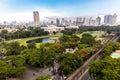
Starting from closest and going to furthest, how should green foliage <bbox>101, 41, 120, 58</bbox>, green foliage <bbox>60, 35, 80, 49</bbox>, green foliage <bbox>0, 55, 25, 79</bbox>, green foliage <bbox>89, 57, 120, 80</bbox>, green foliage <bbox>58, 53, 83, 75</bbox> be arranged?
green foliage <bbox>89, 57, 120, 80</bbox>, green foliage <bbox>0, 55, 25, 79</bbox>, green foliage <bbox>58, 53, 83, 75</bbox>, green foliage <bbox>101, 41, 120, 58</bbox>, green foliage <bbox>60, 35, 80, 49</bbox>

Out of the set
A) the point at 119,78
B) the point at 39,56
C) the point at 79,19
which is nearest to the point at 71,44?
the point at 39,56

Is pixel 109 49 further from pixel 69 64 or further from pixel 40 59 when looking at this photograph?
pixel 40 59

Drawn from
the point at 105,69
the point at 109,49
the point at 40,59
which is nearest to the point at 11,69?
the point at 40,59

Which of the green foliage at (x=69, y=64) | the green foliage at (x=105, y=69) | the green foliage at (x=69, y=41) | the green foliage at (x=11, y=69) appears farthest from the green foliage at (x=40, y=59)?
the green foliage at (x=69, y=41)

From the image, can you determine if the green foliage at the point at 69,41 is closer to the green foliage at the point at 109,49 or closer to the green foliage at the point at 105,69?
the green foliage at the point at 109,49

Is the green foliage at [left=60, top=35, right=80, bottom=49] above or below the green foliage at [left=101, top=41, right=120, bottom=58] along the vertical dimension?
below

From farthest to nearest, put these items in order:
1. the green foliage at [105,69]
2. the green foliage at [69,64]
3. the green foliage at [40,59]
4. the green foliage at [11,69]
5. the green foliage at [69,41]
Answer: the green foliage at [69,41]
the green foliage at [40,59]
the green foliage at [69,64]
the green foliage at [11,69]
the green foliage at [105,69]

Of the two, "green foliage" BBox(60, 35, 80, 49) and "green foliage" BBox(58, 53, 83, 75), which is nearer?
"green foliage" BBox(58, 53, 83, 75)

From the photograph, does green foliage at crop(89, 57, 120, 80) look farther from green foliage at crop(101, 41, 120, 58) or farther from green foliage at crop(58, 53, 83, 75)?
green foliage at crop(101, 41, 120, 58)

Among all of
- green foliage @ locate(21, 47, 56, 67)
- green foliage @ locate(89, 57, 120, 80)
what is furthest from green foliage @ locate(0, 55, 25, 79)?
green foliage @ locate(89, 57, 120, 80)

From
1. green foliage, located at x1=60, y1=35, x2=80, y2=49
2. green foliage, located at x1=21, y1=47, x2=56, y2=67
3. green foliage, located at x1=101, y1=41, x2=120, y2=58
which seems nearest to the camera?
green foliage, located at x1=21, y1=47, x2=56, y2=67

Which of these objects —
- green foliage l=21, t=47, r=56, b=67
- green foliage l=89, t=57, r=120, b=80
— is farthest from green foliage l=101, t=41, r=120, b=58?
green foliage l=21, t=47, r=56, b=67
